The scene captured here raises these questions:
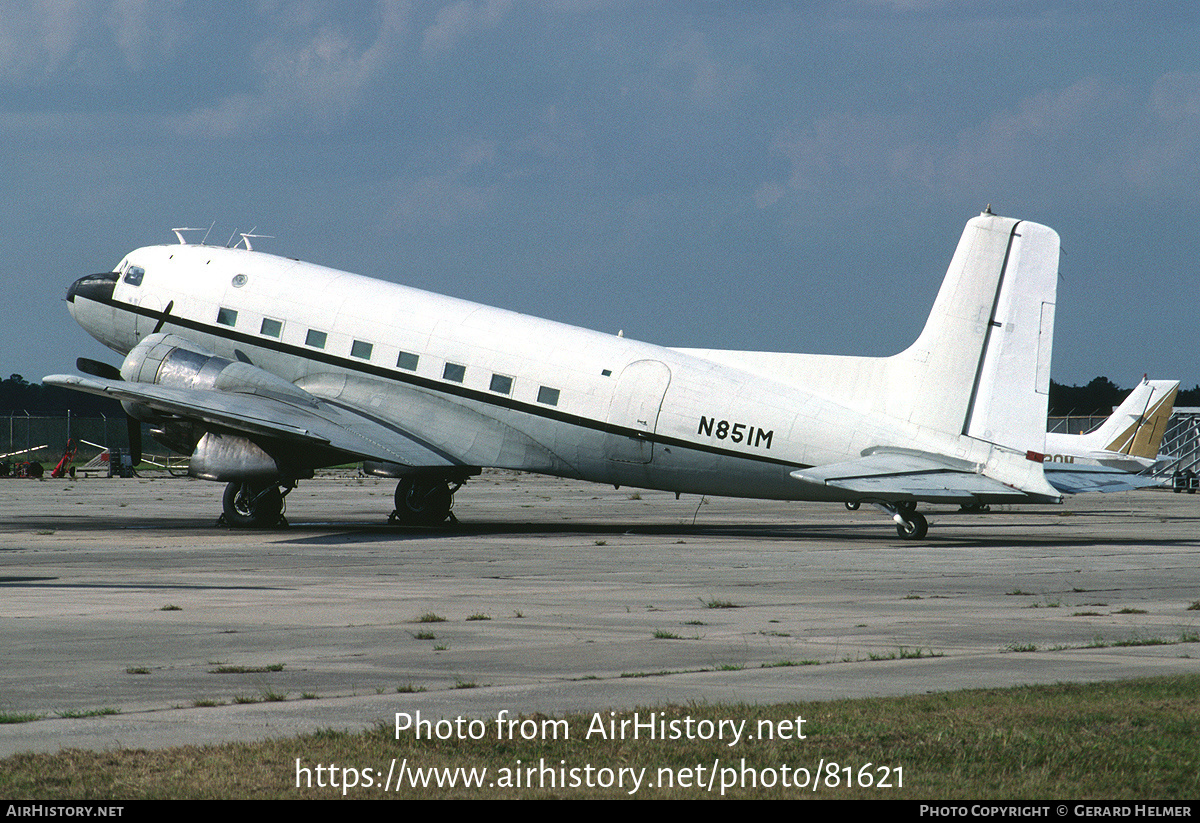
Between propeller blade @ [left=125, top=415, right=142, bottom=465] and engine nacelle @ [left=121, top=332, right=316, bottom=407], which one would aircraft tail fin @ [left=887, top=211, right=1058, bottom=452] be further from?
propeller blade @ [left=125, top=415, right=142, bottom=465]

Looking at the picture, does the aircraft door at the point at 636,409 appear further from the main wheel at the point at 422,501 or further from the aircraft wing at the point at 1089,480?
the aircraft wing at the point at 1089,480

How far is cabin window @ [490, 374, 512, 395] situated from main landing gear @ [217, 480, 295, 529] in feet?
17.6

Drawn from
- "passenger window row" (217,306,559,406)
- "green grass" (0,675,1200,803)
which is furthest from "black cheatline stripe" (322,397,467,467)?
"green grass" (0,675,1200,803)

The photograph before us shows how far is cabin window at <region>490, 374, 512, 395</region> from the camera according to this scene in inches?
1172

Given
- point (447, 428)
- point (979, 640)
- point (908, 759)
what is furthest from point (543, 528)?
point (908, 759)

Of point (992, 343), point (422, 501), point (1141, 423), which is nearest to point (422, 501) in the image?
point (422, 501)

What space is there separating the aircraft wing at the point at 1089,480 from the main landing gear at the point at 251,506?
17.2 metres

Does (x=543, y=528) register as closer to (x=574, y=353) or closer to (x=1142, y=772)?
(x=574, y=353)

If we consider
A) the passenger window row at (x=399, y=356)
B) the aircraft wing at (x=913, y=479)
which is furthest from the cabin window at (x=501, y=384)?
the aircraft wing at (x=913, y=479)

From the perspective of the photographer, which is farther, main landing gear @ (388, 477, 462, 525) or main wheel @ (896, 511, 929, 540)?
main landing gear @ (388, 477, 462, 525)

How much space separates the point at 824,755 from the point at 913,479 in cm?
1834

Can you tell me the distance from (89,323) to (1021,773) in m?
31.5

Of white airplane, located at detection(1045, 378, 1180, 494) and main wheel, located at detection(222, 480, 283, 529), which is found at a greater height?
white airplane, located at detection(1045, 378, 1180, 494)

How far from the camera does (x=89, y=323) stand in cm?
3403
